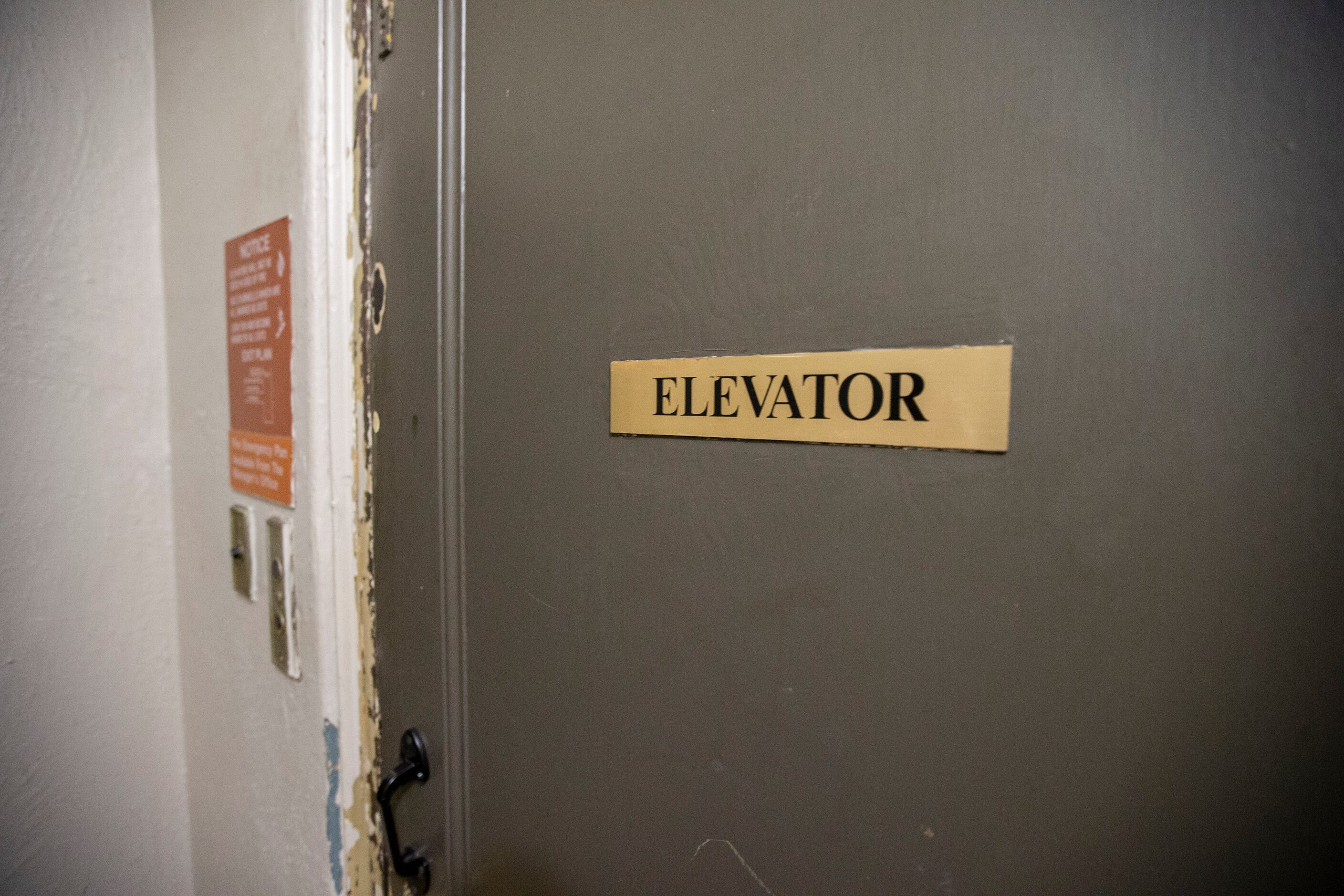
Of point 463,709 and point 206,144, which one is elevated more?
point 206,144

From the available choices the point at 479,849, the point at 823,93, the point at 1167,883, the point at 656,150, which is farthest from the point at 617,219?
the point at 479,849

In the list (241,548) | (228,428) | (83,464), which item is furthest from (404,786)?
(83,464)

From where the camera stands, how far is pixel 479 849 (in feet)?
2.04

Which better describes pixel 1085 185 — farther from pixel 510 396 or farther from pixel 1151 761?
pixel 510 396

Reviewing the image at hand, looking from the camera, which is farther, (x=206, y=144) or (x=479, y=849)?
(x=206, y=144)

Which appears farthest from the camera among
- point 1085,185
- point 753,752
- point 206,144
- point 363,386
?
point 206,144

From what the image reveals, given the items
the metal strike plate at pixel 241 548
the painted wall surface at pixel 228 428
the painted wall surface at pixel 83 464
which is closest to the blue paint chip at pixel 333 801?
the painted wall surface at pixel 228 428

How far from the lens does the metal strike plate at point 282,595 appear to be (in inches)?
27.9

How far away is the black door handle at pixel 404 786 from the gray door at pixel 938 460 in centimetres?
20

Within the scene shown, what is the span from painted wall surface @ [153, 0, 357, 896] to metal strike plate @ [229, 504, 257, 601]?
0.05 ft

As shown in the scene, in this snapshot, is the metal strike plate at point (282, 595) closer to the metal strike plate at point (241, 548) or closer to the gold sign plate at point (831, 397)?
the metal strike plate at point (241, 548)

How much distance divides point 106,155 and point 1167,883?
139 centimetres

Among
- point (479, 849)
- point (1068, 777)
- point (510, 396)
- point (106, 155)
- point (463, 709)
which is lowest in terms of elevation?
point (479, 849)

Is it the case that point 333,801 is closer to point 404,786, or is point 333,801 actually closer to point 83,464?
point 404,786
